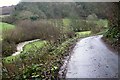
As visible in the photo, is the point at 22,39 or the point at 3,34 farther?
the point at 22,39

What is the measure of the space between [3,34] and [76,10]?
3240cm

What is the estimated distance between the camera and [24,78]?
469 inches

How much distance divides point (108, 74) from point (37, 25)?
32188 mm

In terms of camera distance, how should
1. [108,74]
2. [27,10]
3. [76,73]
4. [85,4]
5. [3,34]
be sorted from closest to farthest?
[108,74], [76,73], [3,34], [27,10], [85,4]

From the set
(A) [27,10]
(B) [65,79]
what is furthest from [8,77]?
(A) [27,10]

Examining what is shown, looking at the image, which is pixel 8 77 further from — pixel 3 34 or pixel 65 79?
pixel 3 34

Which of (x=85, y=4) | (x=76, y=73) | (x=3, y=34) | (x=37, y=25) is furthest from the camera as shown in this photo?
(x=85, y=4)

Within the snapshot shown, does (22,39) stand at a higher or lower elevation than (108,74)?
lower

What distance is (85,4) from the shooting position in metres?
65.1

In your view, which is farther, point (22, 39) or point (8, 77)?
point (22, 39)

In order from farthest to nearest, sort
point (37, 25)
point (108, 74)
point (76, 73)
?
point (37, 25) < point (76, 73) < point (108, 74)

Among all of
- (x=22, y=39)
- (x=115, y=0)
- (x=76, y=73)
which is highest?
(x=115, y=0)

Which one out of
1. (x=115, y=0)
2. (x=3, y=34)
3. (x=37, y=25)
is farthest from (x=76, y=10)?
(x=115, y=0)

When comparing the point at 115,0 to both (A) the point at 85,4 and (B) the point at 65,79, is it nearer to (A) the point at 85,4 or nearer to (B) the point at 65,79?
(B) the point at 65,79
